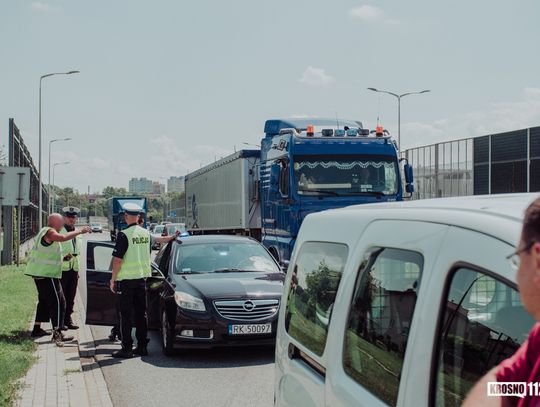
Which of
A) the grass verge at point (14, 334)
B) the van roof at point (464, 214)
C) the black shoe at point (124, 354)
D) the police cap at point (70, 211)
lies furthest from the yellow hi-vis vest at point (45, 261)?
the van roof at point (464, 214)

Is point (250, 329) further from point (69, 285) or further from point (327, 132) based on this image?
point (327, 132)

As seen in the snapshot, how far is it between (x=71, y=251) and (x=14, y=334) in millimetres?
1420

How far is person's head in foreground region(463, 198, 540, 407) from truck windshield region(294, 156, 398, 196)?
13.2 meters

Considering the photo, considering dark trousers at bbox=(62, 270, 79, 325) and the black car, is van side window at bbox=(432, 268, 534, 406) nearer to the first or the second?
the black car

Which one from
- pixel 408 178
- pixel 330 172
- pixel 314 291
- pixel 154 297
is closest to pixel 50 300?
pixel 154 297

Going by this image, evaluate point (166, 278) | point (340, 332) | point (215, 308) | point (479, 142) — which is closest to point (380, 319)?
point (340, 332)

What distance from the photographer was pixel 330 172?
14.9m

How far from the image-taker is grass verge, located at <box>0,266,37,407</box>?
24.9ft

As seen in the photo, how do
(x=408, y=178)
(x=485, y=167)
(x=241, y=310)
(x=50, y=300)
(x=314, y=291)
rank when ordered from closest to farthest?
1. (x=314, y=291)
2. (x=241, y=310)
3. (x=50, y=300)
4. (x=408, y=178)
5. (x=485, y=167)

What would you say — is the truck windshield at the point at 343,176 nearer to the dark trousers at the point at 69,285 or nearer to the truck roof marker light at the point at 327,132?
the truck roof marker light at the point at 327,132

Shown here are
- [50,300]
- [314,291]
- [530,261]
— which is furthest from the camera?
[50,300]

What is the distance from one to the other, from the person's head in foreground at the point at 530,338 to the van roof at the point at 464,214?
40 centimetres

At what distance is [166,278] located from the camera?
10.6 metres

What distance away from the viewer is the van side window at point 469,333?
2.10m
